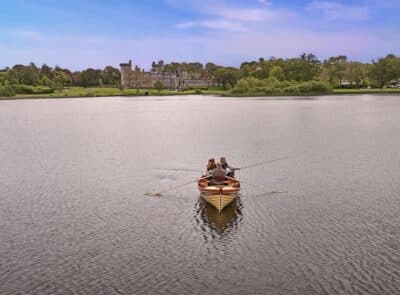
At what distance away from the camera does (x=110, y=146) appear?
2549 inches

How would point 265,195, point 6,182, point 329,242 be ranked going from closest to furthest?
point 329,242 → point 265,195 → point 6,182

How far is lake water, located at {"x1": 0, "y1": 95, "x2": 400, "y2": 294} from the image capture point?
2159 centimetres

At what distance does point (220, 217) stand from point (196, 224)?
2.02 meters

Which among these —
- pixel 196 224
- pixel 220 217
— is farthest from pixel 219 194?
pixel 196 224

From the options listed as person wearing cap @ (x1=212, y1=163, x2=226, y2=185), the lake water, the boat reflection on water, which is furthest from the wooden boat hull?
person wearing cap @ (x1=212, y1=163, x2=226, y2=185)

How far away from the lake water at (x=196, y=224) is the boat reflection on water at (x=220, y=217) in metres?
0.06

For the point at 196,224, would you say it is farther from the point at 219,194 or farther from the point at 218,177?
the point at 218,177

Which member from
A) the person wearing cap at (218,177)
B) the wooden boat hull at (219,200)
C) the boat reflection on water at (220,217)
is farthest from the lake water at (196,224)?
the person wearing cap at (218,177)

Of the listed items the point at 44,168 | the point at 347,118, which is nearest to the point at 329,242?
the point at 44,168

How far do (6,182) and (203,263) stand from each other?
25.1 m

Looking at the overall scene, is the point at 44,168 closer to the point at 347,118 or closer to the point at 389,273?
the point at 389,273

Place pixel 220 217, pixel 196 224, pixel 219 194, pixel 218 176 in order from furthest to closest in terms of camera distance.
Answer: pixel 218 176 < pixel 219 194 < pixel 220 217 < pixel 196 224

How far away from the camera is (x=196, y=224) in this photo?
95.9ft

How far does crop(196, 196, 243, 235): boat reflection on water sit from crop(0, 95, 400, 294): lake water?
0.21 feet
